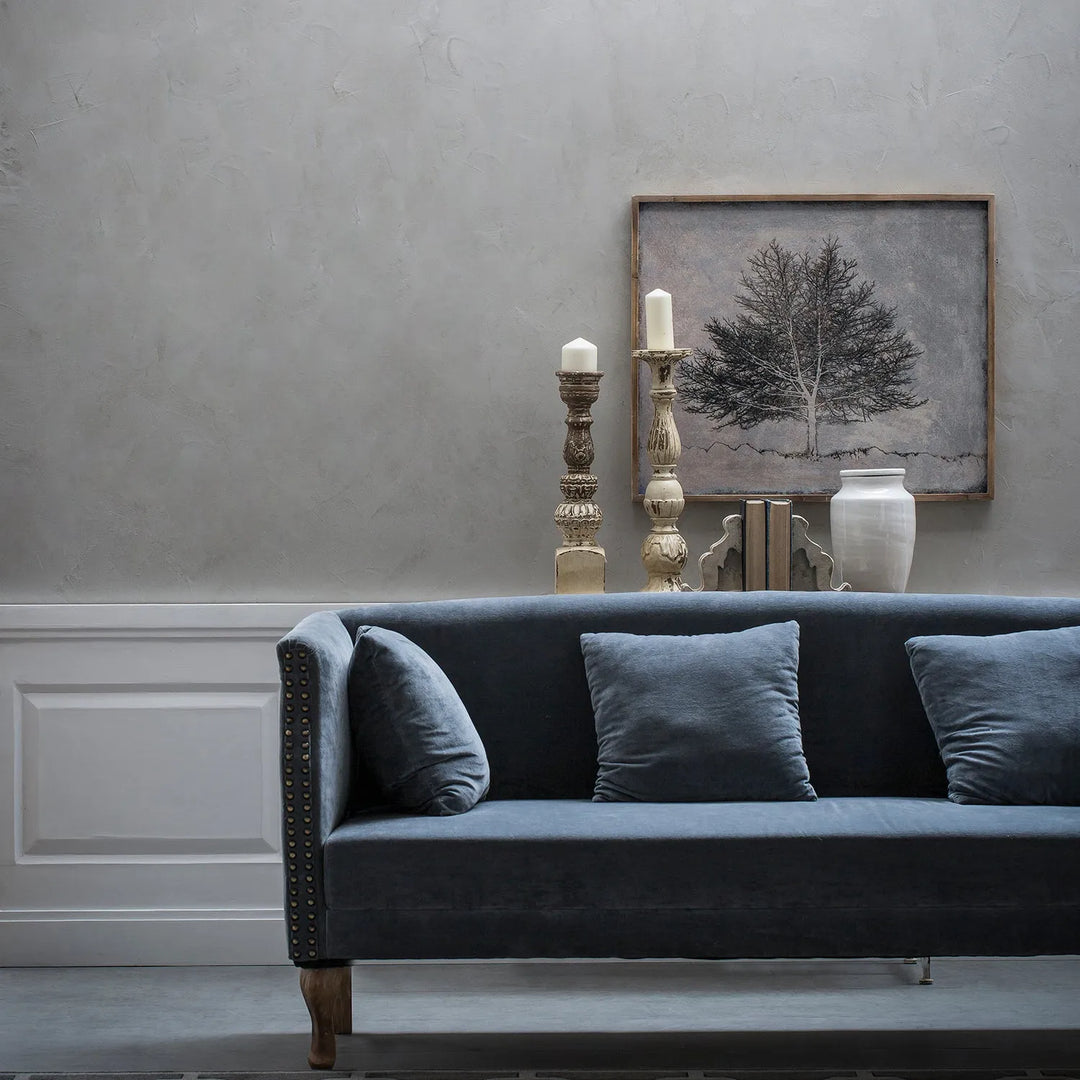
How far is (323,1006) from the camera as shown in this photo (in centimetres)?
223

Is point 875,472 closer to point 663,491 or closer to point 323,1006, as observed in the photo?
point 663,491

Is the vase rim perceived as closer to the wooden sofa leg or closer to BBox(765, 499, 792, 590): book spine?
BBox(765, 499, 792, 590): book spine

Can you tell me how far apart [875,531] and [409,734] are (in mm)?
1217

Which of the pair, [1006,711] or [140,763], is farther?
A: [140,763]

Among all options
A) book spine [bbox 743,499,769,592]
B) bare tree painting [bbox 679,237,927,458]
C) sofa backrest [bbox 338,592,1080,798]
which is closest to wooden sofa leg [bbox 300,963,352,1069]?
sofa backrest [bbox 338,592,1080,798]

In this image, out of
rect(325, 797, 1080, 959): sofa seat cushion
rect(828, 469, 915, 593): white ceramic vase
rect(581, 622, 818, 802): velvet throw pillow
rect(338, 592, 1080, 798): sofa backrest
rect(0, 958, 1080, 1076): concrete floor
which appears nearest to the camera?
rect(325, 797, 1080, 959): sofa seat cushion

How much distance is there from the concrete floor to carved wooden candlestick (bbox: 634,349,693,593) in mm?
938

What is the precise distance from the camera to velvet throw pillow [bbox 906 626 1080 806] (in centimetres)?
237

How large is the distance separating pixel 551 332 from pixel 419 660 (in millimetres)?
1057

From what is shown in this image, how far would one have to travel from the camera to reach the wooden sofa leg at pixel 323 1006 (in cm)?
222

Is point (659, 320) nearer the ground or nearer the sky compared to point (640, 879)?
nearer the sky

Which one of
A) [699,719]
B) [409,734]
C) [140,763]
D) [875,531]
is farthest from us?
[140,763]

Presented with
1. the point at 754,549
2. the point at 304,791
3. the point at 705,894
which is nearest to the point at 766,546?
the point at 754,549

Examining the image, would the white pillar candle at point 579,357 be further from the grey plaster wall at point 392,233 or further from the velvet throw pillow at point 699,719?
the velvet throw pillow at point 699,719
